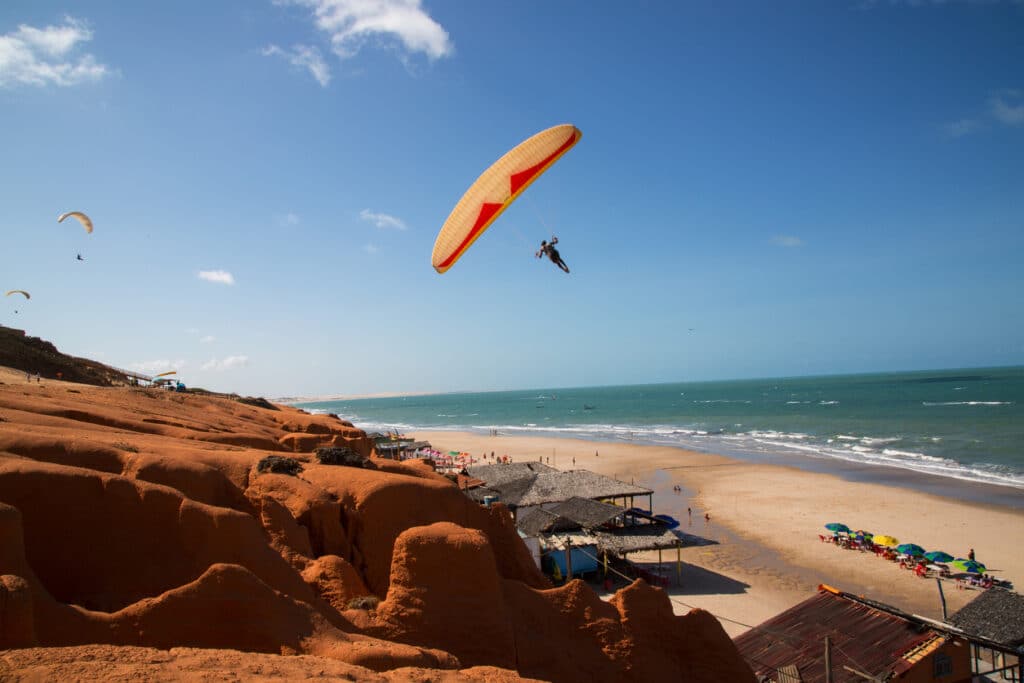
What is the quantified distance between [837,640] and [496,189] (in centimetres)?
1411

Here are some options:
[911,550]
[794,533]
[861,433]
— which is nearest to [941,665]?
[911,550]

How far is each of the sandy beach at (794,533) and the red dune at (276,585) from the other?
10385 millimetres

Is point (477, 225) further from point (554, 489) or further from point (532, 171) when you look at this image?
point (554, 489)

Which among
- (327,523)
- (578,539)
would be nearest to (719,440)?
(578,539)

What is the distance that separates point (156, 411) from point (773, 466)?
42.3m

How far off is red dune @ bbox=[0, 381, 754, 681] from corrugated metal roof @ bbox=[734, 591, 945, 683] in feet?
12.2

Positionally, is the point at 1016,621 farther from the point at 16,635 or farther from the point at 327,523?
the point at 16,635

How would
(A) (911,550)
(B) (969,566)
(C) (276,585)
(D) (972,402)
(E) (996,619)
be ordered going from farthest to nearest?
1. (D) (972,402)
2. (A) (911,550)
3. (B) (969,566)
4. (E) (996,619)
5. (C) (276,585)

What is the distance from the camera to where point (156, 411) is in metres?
19.7

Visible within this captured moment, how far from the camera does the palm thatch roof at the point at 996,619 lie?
12914mm

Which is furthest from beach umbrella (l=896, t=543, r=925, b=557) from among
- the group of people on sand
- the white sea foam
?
the white sea foam

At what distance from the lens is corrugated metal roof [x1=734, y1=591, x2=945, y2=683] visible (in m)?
11.8

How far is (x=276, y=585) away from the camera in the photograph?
6.89 metres

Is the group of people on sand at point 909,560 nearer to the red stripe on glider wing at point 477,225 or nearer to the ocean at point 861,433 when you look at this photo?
the ocean at point 861,433
